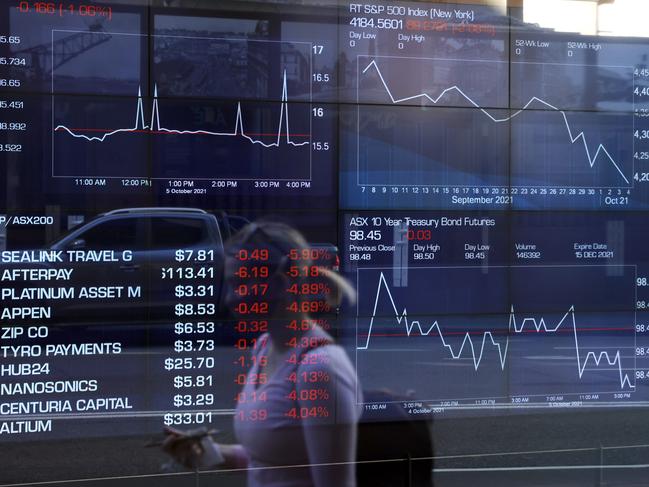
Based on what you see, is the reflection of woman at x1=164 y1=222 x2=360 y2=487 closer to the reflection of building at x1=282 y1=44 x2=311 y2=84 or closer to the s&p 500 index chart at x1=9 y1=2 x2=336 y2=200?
the s&p 500 index chart at x1=9 y1=2 x2=336 y2=200

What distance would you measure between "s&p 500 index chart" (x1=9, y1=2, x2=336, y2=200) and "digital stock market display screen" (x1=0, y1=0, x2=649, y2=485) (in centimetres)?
1

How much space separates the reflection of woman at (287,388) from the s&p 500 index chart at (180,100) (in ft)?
1.35

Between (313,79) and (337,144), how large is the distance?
0.41 m

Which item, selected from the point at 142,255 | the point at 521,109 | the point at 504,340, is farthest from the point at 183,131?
the point at 504,340

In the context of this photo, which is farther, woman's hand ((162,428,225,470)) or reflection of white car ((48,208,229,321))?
woman's hand ((162,428,225,470))

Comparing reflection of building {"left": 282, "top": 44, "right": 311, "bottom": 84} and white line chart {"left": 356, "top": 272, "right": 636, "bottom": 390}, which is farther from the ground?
reflection of building {"left": 282, "top": 44, "right": 311, "bottom": 84}

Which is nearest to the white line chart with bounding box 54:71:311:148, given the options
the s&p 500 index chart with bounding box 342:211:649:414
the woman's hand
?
the s&p 500 index chart with bounding box 342:211:649:414

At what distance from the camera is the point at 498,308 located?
591 centimetres

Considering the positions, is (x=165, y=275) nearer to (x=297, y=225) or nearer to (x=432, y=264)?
(x=297, y=225)

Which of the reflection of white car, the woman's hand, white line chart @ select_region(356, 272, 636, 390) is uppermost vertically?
the reflection of white car

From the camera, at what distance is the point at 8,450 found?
5.34m

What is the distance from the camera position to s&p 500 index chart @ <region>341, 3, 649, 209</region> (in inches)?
226

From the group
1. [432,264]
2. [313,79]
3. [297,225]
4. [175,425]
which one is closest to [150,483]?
[175,425]

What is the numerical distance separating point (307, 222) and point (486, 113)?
132 cm
